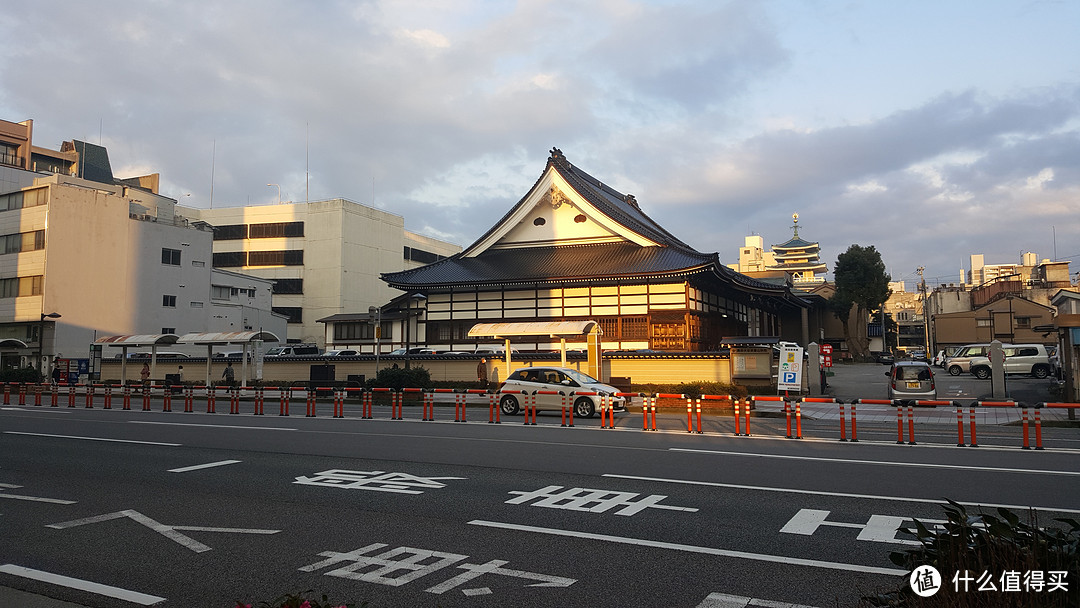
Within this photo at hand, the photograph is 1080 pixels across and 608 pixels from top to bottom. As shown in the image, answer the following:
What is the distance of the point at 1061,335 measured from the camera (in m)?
25.4

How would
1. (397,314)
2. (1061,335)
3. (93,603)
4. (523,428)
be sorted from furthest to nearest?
(397,314), (1061,335), (523,428), (93,603)

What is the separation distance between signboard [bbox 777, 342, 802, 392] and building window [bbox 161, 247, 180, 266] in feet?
154

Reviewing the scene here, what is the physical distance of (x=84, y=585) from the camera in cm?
569

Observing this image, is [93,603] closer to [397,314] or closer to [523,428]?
[523,428]

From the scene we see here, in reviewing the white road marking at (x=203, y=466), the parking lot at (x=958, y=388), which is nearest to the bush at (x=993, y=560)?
the white road marking at (x=203, y=466)

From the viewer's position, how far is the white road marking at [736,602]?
5.05 metres

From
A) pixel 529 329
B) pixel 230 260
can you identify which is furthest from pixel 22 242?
pixel 529 329

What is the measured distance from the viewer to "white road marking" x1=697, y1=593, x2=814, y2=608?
5.05 meters

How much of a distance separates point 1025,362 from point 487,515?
3957 cm

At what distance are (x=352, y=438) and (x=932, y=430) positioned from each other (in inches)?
592

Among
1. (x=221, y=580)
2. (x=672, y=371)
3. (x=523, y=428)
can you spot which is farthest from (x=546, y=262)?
(x=221, y=580)

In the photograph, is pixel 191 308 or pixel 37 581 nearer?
pixel 37 581

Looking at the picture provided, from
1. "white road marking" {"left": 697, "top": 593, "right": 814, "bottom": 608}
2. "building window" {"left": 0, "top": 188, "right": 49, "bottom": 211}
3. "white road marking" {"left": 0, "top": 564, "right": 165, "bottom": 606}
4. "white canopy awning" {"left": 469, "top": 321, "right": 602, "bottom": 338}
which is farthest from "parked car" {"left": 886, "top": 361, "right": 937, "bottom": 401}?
"building window" {"left": 0, "top": 188, "right": 49, "bottom": 211}

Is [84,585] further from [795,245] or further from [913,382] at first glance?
[795,245]
